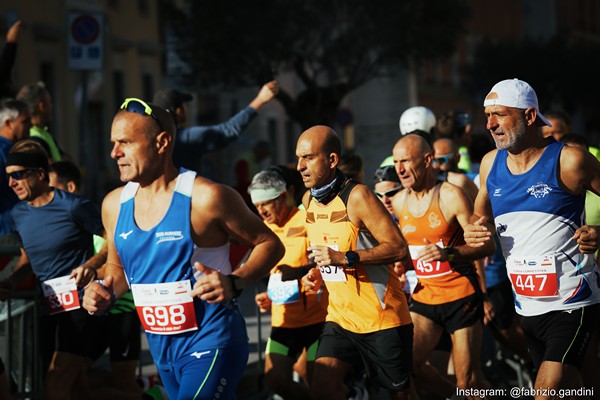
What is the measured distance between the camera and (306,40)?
37875 mm

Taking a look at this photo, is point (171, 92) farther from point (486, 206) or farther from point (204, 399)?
point (204, 399)

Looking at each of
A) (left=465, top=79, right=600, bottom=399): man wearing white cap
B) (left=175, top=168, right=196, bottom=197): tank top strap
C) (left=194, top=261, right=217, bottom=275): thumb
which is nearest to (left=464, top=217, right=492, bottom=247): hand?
(left=465, top=79, right=600, bottom=399): man wearing white cap

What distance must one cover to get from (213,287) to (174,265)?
0.43 m

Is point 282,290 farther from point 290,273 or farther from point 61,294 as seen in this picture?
point 61,294

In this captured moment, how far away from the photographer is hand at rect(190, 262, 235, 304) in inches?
227

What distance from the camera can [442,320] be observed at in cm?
884

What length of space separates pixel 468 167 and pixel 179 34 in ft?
88.1

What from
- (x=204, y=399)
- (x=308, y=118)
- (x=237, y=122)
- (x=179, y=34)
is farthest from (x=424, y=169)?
(x=179, y=34)

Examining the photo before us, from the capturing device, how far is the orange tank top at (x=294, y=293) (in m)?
9.02

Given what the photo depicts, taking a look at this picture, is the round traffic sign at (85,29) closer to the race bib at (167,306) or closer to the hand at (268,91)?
the hand at (268,91)

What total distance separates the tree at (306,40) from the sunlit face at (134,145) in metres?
29.0

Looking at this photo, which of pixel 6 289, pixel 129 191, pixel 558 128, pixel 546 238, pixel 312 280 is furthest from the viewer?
pixel 558 128

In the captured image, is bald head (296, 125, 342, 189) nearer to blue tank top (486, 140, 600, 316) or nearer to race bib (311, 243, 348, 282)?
race bib (311, 243, 348, 282)

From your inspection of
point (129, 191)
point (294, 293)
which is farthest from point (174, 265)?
point (294, 293)
